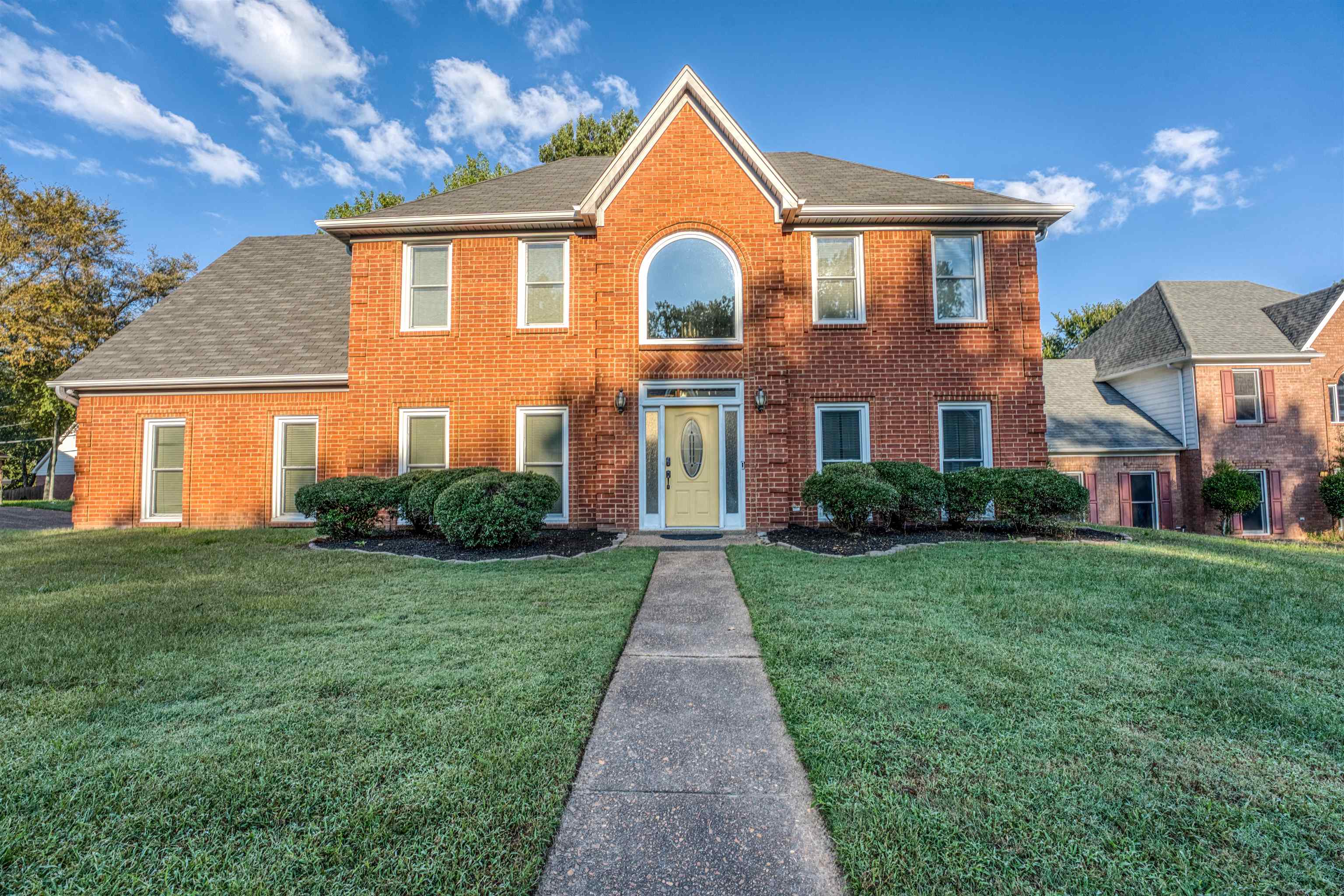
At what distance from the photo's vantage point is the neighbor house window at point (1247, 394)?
15969 mm

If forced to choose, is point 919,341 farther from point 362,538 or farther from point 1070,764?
point 362,538

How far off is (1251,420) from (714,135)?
56.1ft

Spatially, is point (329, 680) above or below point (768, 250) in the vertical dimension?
below

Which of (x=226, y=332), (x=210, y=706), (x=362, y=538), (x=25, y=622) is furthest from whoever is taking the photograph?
(x=226, y=332)

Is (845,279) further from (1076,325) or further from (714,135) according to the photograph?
(1076,325)

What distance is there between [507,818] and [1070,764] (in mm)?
2286

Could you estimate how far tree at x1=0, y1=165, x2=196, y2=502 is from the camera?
19.3 meters

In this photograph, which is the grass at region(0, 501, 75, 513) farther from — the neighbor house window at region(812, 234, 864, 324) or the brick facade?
the neighbor house window at region(812, 234, 864, 324)

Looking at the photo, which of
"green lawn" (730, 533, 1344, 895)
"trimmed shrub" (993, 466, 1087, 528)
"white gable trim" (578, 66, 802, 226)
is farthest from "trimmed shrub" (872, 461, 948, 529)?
"white gable trim" (578, 66, 802, 226)

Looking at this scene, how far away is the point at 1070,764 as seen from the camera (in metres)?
2.39

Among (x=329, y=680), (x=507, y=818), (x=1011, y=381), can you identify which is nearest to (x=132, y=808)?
(x=329, y=680)

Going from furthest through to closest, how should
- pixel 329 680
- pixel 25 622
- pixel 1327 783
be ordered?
pixel 25 622 → pixel 329 680 → pixel 1327 783

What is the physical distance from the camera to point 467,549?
25.8 feet

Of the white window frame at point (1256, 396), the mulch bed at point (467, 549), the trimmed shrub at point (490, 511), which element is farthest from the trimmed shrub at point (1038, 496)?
the white window frame at point (1256, 396)
